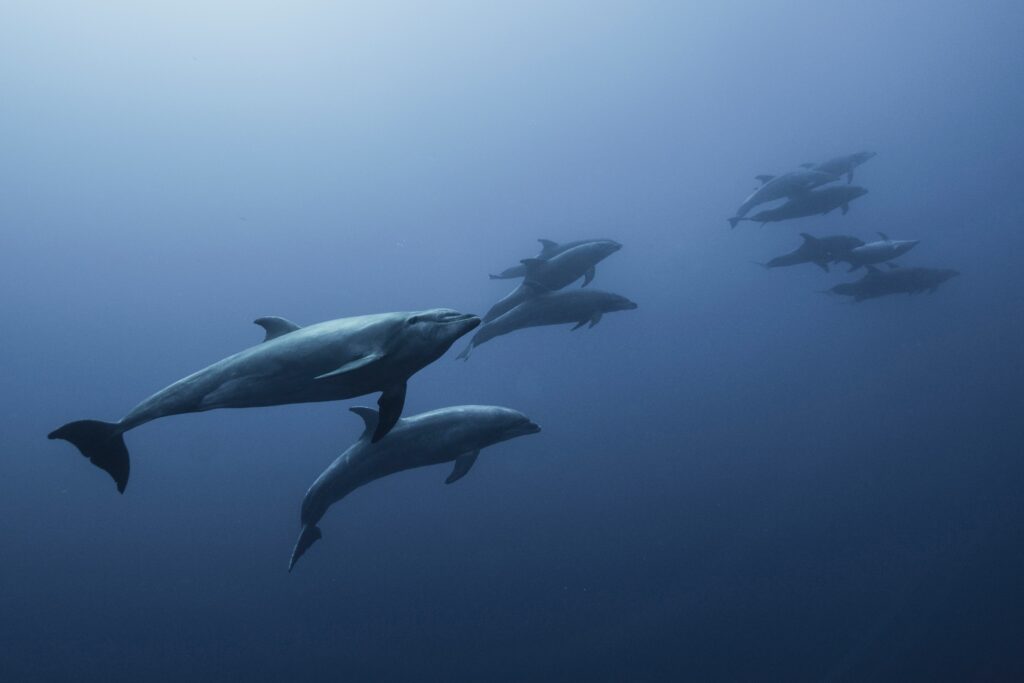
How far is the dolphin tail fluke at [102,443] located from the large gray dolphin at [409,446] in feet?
8.35

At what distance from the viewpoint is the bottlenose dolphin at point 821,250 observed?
1302cm

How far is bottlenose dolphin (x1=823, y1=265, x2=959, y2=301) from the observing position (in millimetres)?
14461

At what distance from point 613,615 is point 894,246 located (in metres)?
14.8

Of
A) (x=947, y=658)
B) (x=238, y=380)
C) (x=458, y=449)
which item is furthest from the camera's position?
(x=947, y=658)

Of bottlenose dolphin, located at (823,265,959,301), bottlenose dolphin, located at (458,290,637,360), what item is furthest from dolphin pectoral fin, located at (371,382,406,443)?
bottlenose dolphin, located at (823,265,959,301)

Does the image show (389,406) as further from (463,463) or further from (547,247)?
(547,247)

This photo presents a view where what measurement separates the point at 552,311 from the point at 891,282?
29.4 ft

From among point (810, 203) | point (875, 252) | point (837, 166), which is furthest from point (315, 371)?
point (837, 166)

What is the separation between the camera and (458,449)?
7629mm

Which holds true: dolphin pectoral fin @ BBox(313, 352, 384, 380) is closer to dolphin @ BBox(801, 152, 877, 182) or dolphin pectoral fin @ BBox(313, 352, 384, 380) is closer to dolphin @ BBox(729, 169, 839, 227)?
dolphin @ BBox(729, 169, 839, 227)

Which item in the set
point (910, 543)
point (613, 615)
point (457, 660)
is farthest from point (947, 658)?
point (457, 660)

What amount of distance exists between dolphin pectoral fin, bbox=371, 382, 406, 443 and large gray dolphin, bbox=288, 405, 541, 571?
2460 mm

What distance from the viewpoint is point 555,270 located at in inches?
413

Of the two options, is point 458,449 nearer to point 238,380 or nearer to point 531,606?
point 238,380
